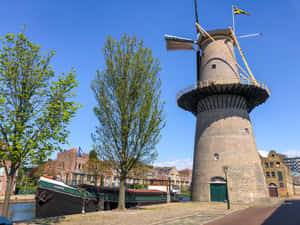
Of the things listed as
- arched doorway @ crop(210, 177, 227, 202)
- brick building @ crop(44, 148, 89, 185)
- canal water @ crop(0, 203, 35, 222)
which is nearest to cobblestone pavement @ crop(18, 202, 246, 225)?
canal water @ crop(0, 203, 35, 222)

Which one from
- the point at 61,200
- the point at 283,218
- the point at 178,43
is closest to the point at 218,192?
the point at 283,218

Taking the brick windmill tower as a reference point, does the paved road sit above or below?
below

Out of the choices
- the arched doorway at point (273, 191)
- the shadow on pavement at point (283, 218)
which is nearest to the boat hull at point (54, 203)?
the shadow on pavement at point (283, 218)

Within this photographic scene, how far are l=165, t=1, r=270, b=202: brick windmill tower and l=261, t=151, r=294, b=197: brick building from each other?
2792 cm

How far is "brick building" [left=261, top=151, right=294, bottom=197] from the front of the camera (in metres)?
50.0

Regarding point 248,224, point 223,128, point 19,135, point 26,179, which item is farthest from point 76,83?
point 223,128

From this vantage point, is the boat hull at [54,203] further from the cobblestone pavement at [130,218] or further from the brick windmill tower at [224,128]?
the brick windmill tower at [224,128]

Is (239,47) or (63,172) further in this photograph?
(63,172)

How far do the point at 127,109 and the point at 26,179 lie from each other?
31.8 ft

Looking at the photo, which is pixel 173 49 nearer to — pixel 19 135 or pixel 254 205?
pixel 254 205

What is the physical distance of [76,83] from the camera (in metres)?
11.7

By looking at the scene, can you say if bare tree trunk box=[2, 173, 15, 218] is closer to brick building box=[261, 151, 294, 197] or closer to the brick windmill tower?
the brick windmill tower

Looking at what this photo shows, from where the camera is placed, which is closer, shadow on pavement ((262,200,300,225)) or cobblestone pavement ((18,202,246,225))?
cobblestone pavement ((18,202,246,225))

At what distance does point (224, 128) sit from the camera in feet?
93.4
